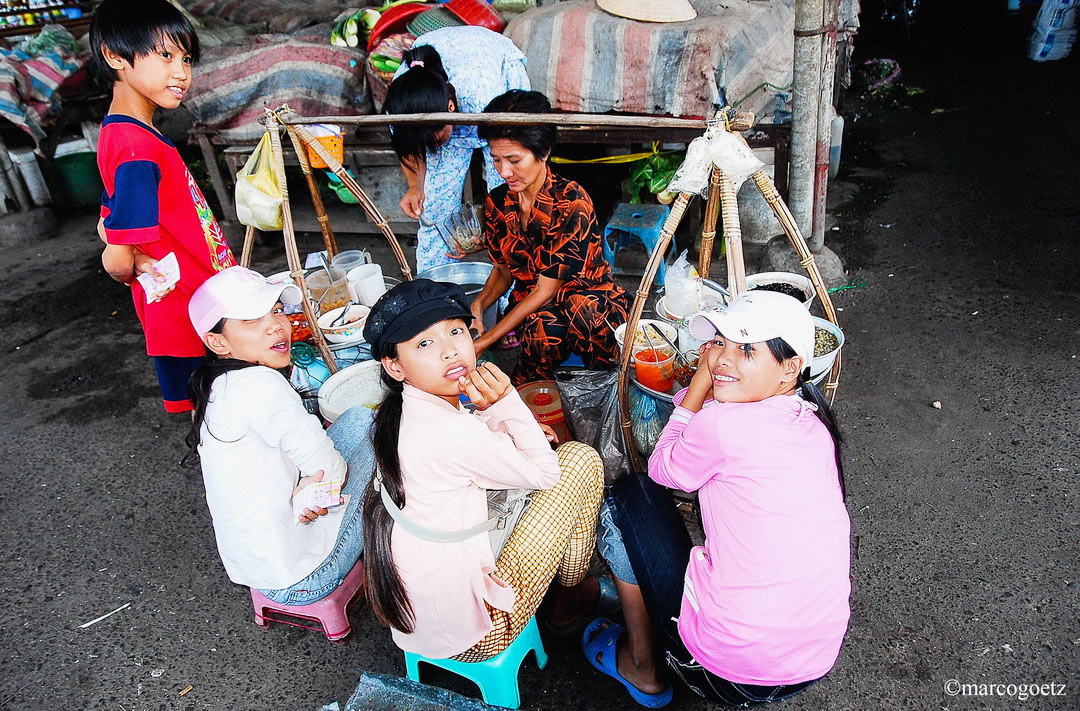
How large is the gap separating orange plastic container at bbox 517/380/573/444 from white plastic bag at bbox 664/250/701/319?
590 millimetres

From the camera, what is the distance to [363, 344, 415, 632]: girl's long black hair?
73.2 inches

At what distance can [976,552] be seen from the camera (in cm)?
261

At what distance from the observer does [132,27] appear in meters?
2.37

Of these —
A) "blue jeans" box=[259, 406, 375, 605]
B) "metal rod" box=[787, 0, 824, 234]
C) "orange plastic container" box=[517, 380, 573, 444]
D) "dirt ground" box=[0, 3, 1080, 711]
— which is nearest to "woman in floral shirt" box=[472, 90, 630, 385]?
"orange plastic container" box=[517, 380, 573, 444]

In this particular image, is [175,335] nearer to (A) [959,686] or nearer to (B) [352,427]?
(B) [352,427]

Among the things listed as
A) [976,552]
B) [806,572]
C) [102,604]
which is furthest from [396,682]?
[976,552]

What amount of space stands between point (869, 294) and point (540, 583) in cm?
316

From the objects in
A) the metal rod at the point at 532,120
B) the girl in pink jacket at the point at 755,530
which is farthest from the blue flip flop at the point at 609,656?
the metal rod at the point at 532,120

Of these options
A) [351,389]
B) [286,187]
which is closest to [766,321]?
[351,389]

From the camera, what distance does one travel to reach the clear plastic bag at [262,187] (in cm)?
299

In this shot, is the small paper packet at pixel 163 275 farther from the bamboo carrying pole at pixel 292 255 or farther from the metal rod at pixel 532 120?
the metal rod at pixel 532 120

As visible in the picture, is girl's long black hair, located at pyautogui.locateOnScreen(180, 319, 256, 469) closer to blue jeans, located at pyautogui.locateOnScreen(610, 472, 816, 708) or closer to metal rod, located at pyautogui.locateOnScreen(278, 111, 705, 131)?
metal rod, located at pyautogui.locateOnScreen(278, 111, 705, 131)

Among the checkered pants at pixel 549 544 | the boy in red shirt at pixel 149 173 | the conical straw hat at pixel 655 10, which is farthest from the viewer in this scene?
the conical straw hat at pixel 655 10

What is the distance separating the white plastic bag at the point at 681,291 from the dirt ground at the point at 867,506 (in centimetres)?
105
